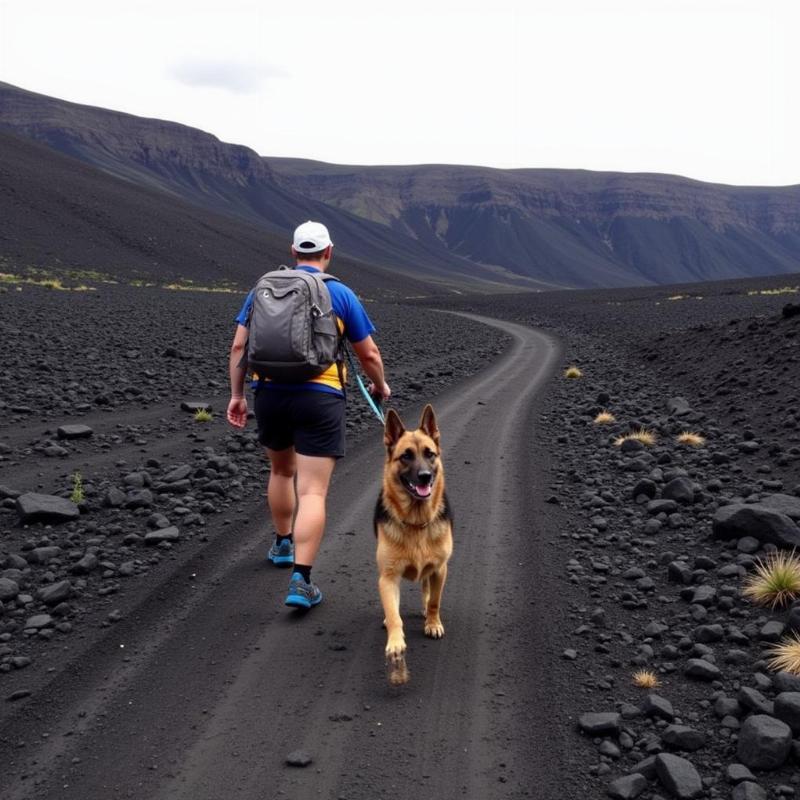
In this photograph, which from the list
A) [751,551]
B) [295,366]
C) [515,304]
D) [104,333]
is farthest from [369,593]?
[515,304]

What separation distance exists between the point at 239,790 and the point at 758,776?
2747 millimetres

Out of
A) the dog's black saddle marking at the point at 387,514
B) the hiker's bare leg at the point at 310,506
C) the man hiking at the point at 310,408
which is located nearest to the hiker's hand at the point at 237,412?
the man hiking at the point at 310,408

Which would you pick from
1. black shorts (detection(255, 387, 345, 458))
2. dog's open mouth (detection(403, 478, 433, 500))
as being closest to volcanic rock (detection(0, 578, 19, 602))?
black shorts (detection(255, 387, 345, 458))

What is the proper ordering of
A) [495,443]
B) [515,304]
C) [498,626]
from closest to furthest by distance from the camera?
[498,626] < [495,443] < [515,304]

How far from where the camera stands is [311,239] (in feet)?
17.8

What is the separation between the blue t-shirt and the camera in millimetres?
5305

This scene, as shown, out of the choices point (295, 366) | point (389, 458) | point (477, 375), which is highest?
point (295, 366)

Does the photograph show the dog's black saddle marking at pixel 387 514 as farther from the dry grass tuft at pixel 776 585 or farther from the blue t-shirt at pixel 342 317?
the dry grass tuft at pixel 776 585

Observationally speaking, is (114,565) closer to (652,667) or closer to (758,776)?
(652,667)

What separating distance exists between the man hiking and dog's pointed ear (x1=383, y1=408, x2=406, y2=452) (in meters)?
0.26

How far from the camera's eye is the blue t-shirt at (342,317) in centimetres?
530

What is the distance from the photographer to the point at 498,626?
5.43m

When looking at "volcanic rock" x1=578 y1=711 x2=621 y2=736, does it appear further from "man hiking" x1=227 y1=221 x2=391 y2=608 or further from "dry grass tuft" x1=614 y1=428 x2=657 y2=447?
"dry grass tuft" x1=614 y1=428 x2=657 y2=447

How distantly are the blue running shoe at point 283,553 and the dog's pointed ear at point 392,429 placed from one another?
69.4 inches
